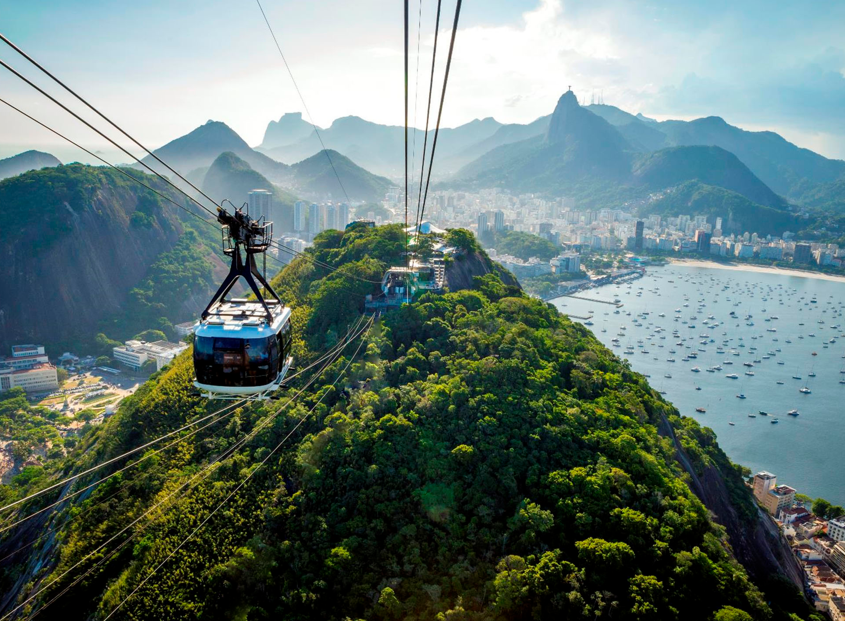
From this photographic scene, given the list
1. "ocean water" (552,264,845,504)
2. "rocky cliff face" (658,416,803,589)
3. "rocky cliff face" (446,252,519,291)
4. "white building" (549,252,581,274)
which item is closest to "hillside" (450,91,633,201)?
"white building" (549,252,581,274)

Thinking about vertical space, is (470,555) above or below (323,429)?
below

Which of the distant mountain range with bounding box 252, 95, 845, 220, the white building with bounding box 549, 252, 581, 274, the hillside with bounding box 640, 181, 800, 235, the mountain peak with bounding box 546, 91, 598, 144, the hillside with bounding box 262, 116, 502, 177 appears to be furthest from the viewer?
the hillside with bounding box 262, 116, 502, 177

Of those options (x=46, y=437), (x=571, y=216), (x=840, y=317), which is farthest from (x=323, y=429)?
(x=571, y=216)

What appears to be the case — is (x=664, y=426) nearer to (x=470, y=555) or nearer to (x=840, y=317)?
(x=470, y=555)

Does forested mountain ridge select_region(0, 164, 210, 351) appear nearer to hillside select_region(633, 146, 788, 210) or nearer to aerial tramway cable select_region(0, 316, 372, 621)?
aerial tramway cable select_region(0, 316, 372, 621)

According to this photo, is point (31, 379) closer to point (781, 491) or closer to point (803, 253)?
point (781, 491)

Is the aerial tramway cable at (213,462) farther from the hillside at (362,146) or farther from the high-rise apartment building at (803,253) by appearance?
the hillside at (362,146)

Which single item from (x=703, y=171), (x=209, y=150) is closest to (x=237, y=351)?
(x=209, y=150)
